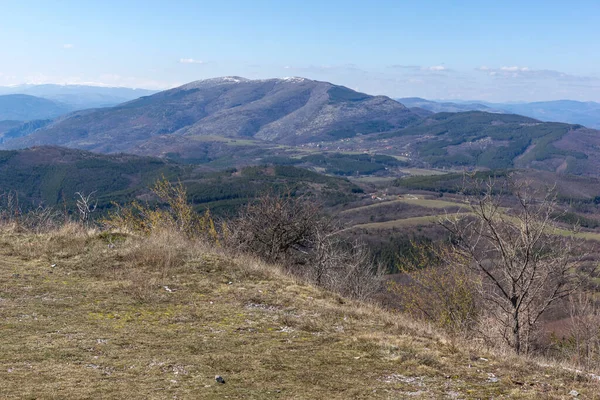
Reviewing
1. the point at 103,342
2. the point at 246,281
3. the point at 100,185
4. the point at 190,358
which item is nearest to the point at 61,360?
the point at 103,342

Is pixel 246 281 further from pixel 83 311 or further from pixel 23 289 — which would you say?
pixel 23 289

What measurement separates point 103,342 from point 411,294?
48.3 feet

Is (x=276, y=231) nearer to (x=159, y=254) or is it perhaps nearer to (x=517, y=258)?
(x=159, y=254)

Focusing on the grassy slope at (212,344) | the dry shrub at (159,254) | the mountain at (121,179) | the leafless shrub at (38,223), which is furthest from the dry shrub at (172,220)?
the mountain at (121,179)

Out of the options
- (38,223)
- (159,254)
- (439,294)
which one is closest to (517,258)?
(439,294)

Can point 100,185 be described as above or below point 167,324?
below

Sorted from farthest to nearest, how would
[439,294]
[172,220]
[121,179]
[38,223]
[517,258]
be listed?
[121,179], [439,294], [172,220], [38,223], [517,258]

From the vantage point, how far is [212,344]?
24.3 feet

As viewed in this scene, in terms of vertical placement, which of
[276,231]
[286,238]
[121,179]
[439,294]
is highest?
[276,231]

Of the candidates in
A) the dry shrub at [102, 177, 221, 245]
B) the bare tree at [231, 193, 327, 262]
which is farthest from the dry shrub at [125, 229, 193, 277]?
the bare tree at [231, 193, 327, 262]

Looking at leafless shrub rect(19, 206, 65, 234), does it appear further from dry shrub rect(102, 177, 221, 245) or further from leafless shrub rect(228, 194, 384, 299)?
leafless shrub rect(228, 194, 384, 299)

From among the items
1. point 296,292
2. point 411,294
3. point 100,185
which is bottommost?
point 100,185

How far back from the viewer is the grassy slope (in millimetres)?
5832

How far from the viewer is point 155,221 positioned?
1667 centimetres
